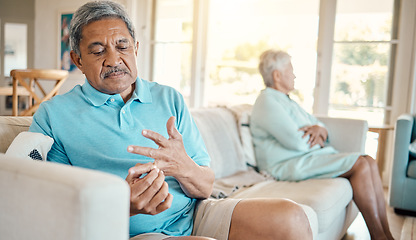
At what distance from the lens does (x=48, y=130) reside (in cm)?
115

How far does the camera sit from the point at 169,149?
3.48ft

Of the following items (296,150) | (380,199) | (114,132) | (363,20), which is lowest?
(380,199)

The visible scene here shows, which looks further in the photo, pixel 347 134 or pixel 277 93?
pixel 347 134

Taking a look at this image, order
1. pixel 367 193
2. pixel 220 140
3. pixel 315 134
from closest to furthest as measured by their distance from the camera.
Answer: pixel 367 193 → pixel 220 140 → pixel 315 134

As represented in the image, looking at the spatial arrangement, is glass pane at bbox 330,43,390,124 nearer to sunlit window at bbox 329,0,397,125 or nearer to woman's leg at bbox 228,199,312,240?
sunlit window at bbox 329,0,397,125

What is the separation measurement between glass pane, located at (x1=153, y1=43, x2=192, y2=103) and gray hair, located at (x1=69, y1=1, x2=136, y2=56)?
10.5 feet

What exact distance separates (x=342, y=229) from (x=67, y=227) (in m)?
1.82

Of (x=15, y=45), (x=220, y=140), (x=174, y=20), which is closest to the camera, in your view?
(x=220, y=140)

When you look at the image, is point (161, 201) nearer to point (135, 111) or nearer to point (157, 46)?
point (135, 111)

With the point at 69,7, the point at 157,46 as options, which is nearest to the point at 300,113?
the point at 157,46

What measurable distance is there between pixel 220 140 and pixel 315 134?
0.60 metres

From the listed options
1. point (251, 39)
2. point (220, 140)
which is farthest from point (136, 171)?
point (251, 39)

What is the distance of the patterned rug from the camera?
2387 mm

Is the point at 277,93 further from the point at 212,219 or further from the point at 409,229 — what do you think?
the point at 212,219
